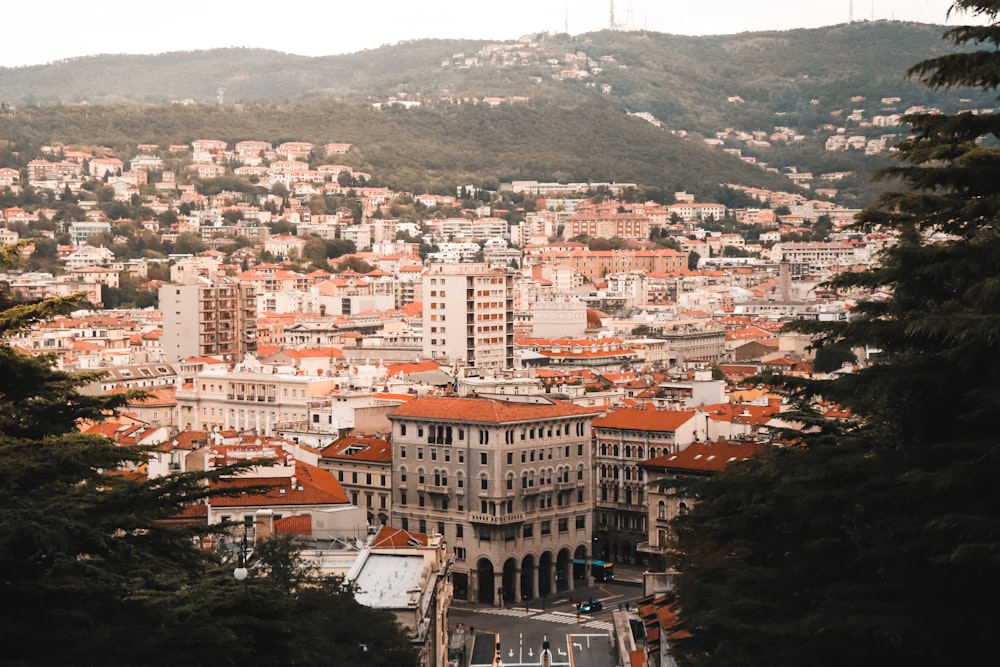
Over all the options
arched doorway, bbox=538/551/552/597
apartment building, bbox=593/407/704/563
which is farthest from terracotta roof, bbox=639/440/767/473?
arched doorway, bbox=538/551/552/597

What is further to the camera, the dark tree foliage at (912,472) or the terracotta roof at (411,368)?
the terracotta roof at (411,368)

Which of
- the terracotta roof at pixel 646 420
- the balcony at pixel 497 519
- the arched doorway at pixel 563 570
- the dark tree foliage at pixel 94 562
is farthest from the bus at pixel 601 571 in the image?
the dark tree foliage at pixel 94 562

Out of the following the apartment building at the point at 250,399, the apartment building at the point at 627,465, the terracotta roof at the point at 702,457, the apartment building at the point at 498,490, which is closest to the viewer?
the terracotta roof at the point at 702,457

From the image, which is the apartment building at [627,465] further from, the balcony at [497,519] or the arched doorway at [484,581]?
the arched doorway at [484,581]

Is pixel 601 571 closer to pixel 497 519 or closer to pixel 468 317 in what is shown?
pixel 497 519

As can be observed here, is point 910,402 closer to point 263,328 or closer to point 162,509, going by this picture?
point 162,509

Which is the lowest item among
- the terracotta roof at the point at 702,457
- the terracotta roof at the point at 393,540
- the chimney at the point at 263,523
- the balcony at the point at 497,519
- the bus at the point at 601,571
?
the bus at the point at 601,571

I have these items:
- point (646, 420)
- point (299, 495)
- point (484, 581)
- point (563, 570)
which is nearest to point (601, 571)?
point (563, 570)
